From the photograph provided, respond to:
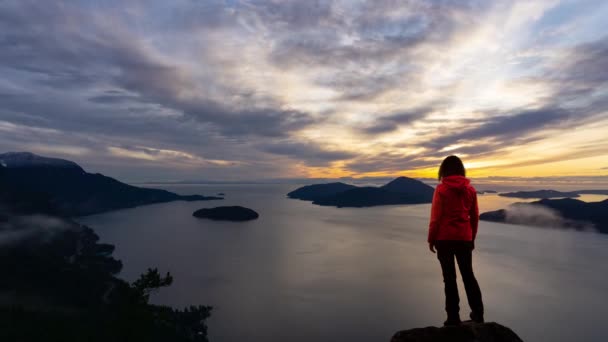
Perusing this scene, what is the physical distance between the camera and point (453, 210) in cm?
550

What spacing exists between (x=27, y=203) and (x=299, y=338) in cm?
15637

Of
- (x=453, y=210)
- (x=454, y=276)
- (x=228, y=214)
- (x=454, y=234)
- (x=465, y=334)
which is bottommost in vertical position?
(x=228, y=214)

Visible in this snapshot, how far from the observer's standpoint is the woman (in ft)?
18.0

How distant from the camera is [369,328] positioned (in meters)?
48.9

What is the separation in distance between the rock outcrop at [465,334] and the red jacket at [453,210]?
5.17 feet

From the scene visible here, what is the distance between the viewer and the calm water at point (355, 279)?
5075cm

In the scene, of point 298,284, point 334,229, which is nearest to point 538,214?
point 334,229

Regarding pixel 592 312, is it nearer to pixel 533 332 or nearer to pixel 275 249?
pixel 533 332

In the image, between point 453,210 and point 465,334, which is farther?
point 453,210

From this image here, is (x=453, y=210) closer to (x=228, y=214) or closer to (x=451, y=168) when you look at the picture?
(x=451, y=168)

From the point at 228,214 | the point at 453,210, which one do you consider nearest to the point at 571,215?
the point at 228,214

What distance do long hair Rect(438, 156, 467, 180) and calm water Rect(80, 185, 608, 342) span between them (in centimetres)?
4607

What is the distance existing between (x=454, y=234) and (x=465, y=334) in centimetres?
175

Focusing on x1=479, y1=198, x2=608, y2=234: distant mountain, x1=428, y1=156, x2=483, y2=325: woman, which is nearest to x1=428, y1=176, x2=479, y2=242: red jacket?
x1=428, y1=156, x2=483, y2=325: woman
